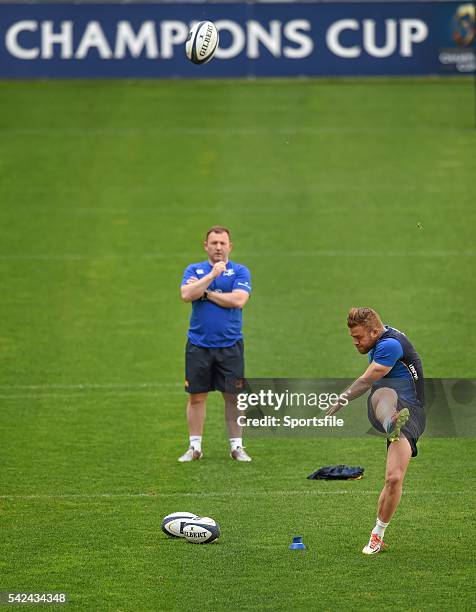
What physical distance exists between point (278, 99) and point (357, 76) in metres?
2.40

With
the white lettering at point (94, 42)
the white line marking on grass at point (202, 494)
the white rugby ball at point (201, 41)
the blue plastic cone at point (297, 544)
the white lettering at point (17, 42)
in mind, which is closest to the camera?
the blue plastic cone at point (297, 544)

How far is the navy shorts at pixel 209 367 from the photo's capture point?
48.5ft

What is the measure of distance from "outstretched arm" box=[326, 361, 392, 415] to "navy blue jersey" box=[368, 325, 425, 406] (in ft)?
0.18

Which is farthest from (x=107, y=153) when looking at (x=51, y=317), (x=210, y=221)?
(x=51, y=317)

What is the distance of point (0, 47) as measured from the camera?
33.8 meters

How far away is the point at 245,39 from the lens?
33719 mm

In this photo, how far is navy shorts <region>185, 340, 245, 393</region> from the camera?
1478 cm

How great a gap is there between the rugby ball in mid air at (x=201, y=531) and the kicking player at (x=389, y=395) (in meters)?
1.36

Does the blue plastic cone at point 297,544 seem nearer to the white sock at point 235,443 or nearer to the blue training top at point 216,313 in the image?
→ the white sock at point 235,443

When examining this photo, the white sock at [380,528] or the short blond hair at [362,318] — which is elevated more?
the short blond hair at [362,318]

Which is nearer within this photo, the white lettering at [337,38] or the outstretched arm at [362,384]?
the outstretched arm at [362,384]

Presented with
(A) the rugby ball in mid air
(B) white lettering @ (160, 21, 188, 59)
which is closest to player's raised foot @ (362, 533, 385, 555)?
(A) the rugby ball in mid air

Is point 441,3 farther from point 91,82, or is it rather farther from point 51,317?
point 51,317

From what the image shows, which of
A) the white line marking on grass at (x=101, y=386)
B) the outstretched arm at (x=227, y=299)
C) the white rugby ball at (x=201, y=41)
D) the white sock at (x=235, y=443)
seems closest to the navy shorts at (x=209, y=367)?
the outstretched arm at (x=227, y=299)
